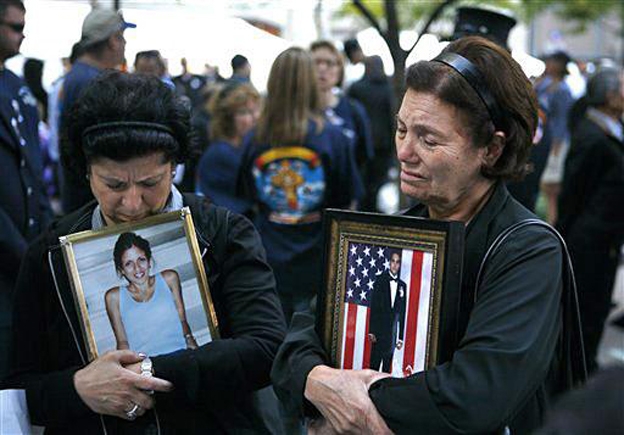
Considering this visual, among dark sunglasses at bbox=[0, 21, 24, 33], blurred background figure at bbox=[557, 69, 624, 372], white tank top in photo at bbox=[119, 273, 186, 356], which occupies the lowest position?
blurred background figure at bbox=[557, 69, 624, 372]

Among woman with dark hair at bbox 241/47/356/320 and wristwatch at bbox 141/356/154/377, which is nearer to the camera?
wristwatch at bbox 141/356/154/377

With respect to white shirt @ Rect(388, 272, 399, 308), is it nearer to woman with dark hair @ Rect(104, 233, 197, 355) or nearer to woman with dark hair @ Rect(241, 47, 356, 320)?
woman with dark hair @ Rect(104, 233, 197, 355)

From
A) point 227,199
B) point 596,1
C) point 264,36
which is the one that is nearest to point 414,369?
point 227,199

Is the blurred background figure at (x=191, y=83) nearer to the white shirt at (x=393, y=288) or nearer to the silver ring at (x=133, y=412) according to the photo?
the silver ring at (x=133, y=412)

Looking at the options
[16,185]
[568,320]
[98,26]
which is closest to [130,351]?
[568,320]

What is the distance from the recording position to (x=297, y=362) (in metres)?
2.11

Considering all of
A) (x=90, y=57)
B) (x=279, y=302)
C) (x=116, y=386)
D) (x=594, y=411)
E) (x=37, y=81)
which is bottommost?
(x=116, y=386)

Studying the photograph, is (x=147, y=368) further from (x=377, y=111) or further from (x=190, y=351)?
(x=377, y=111)

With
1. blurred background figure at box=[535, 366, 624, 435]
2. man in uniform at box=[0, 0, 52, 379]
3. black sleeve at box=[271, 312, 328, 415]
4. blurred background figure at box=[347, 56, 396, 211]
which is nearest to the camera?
blurred background figure at box=[535, 366, 624, 435]

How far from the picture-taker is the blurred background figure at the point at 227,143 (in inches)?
228

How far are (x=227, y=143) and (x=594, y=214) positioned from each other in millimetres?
2513

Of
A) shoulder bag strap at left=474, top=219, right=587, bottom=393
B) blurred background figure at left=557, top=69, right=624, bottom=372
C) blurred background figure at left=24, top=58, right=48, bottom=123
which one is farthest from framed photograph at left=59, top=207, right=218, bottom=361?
blurred background figure at left=24, top=58, right=48, bottom=123

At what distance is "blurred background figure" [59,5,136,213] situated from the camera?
15.8ft

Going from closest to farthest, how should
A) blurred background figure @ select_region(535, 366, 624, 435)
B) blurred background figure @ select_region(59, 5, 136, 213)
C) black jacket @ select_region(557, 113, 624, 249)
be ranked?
blurred background figure @ select_region(535, 366, 624, 435), blurred background figure @ select_region(59, 5, 136, 213), black jacket @ select_region(557, 113, 624, 249)
